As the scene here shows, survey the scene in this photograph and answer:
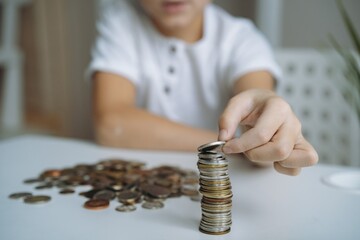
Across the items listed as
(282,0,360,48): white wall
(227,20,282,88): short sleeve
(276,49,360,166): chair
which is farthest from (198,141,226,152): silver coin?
(282,0,360,48): white wall

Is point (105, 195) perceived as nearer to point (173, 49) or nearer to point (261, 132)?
point (261, 132)

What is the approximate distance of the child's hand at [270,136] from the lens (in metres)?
0.48

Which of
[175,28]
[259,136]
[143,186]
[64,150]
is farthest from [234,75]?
[259,136]

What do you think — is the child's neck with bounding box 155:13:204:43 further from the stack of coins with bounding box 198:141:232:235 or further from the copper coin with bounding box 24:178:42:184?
the stack of coins with bounding box 198:141:232:235

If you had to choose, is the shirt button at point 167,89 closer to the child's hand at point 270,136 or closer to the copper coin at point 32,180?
the copper coin at point 32,180

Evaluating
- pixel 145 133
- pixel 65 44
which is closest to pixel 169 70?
pixel 145 133

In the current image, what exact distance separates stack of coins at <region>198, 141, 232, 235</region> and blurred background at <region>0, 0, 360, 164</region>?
0.95m

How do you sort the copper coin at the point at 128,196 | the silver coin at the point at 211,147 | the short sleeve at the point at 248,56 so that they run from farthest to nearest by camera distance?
the short sleeve at the point at 248,56, the copper coin at the point at 128,196, the silver coin at the point at 211,147

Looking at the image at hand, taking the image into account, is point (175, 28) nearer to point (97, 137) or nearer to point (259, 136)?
point (97, 137)

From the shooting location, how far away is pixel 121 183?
659mm

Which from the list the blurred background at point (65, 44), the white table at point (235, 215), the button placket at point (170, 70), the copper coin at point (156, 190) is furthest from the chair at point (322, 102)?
the copper coin at point (156, 190)

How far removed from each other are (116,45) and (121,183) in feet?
2.06

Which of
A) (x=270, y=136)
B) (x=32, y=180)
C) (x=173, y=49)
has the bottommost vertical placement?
(x=32, y=180)

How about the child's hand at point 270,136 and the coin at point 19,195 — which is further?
the coin at point 19,195
